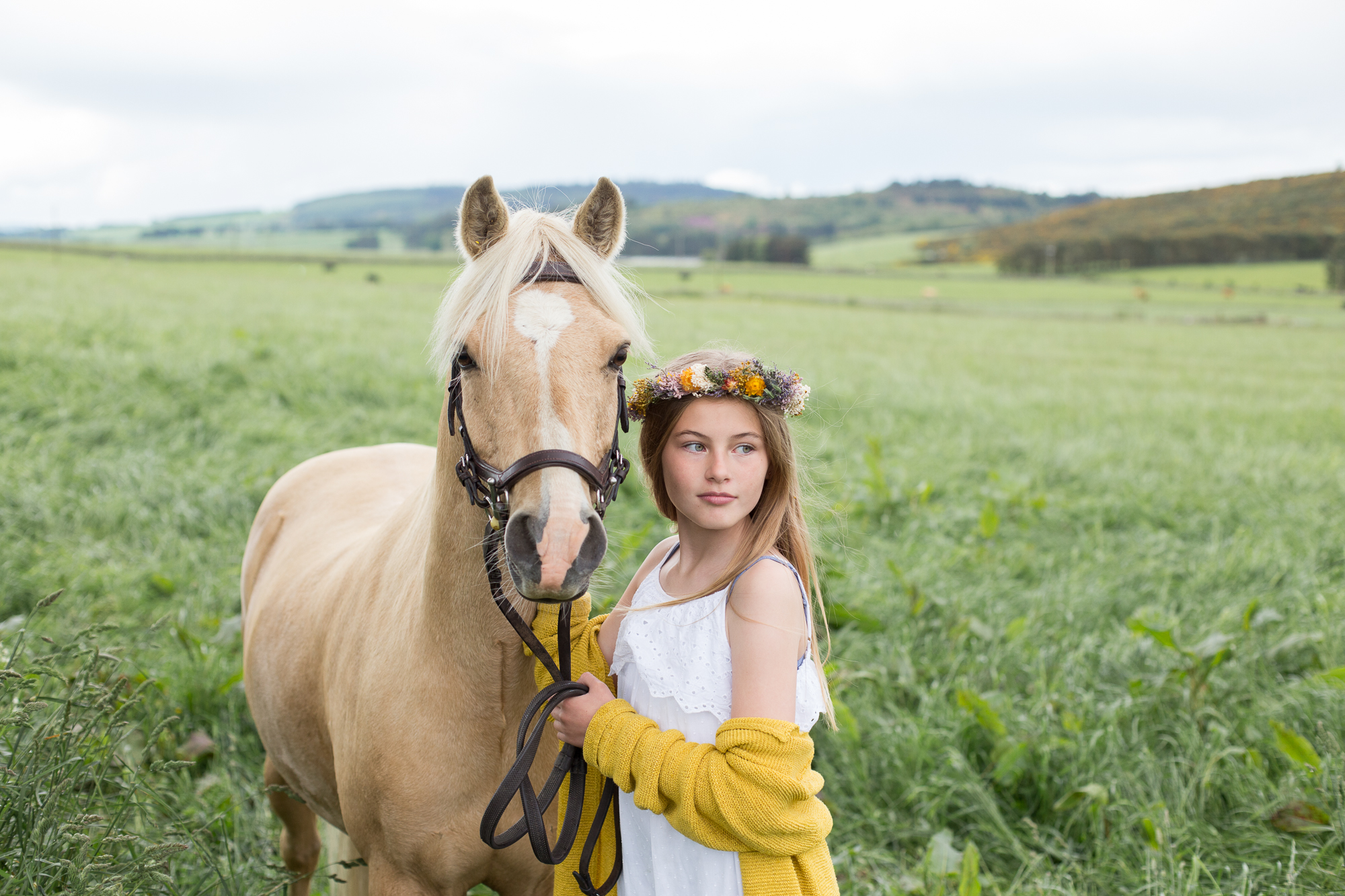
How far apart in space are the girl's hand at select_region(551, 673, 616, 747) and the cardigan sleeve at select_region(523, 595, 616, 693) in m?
0.08

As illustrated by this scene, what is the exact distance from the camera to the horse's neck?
1.88m

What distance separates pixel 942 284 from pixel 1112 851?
180ft

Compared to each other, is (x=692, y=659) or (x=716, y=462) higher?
(x=716, y=462)

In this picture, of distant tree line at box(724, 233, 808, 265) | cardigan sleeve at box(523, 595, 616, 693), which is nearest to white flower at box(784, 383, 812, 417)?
cardigan sleeve at box(523, 595, 616, 693)

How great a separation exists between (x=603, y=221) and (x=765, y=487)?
2.70 ft

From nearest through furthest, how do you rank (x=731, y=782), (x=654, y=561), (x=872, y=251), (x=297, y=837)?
(x=731, y=782) → (x=654, y=561) → (x=297, y=837) → (x=872, y=251)

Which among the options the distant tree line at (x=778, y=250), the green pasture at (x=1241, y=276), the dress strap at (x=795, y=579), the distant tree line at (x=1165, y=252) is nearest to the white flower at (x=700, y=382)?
the dress strap at (x=795, y=579)

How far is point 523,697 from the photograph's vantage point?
1977 millimetres

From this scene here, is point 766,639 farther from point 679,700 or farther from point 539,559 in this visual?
point 539,559

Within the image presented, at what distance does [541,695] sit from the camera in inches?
70.2

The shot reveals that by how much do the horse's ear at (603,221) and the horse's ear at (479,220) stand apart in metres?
0.19

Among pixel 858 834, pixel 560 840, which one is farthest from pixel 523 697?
pixel 858 834

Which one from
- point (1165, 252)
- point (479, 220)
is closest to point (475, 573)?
point (479, 220)

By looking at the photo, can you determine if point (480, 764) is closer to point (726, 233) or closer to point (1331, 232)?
point (1331, 232)
